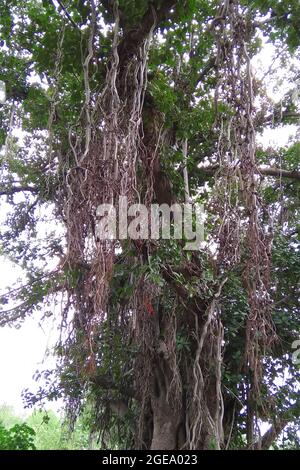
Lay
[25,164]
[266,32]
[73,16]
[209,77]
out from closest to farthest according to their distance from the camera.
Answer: [73,16]
[266,32]
[209,77]
[25,164]

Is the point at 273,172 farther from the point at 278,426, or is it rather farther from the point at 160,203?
the point at 278,426

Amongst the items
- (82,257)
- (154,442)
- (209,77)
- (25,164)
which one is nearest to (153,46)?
(209,77)

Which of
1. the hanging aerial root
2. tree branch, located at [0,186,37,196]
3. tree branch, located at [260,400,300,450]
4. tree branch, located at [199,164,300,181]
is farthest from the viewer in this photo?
tree branch, located at [0,186,37,196]

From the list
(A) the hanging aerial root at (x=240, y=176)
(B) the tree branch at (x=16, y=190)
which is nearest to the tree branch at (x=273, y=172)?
(A) the hanging aerial root at (x=240, y=176)

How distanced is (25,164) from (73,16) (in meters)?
1.85

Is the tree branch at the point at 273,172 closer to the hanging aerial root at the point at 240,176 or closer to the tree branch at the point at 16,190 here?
the hanging aerial root at the point at 240,176

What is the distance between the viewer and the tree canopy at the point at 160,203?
91.0 inches

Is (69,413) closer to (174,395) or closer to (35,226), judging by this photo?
(174,395)

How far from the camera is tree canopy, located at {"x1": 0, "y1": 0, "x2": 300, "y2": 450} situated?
2.31m

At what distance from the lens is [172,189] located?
10.7ft

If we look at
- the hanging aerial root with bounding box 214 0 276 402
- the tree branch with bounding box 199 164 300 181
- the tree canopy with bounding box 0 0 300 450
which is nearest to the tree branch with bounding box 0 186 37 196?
the tree canopy with bounding box 0 0 300 450

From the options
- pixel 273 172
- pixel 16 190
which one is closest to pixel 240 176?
pixel 273 172

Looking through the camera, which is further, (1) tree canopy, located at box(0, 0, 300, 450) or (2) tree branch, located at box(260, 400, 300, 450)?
(2) tree branch, located at box(260, 400, 300, 450)

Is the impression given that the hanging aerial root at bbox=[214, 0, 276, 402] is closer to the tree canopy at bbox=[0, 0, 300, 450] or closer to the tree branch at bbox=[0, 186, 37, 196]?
the tree canopy at bbox=[0, 0, 300, 450]
